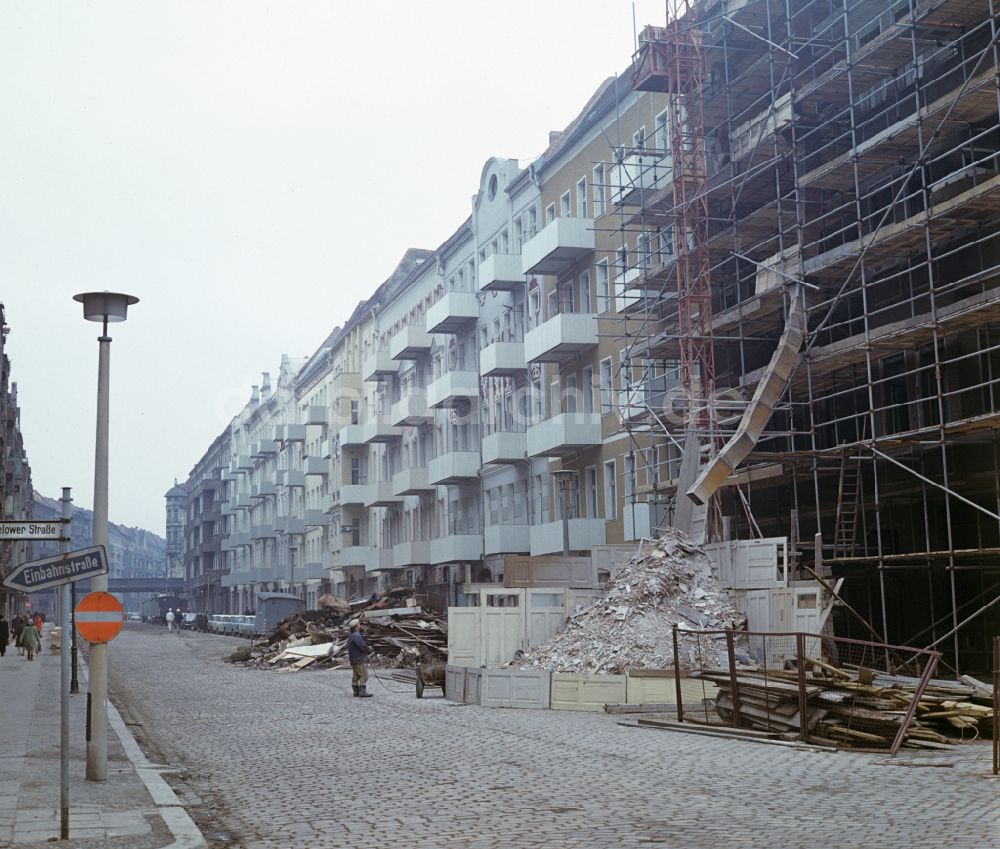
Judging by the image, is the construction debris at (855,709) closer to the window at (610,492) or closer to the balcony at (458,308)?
the window at (610,492)

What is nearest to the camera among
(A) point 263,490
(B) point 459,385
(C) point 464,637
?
(C) point 464,637

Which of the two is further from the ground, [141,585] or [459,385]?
[459,385]

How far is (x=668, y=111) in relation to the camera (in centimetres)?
3688

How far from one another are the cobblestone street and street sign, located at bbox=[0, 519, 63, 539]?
2885mm

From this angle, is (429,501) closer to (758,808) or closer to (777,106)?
(777,106)

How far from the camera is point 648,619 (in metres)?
27.2

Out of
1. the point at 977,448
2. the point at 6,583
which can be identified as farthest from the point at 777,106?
the point at 6,583

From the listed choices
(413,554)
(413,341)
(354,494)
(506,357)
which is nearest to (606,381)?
(506,357)

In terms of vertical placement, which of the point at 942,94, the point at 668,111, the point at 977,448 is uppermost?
the point at 668,111

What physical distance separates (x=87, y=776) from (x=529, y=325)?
37733 mm

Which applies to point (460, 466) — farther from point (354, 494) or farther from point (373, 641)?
point (354, 494)

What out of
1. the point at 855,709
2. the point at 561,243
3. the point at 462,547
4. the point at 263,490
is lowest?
the point at 855,709

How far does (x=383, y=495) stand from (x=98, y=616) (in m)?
56.5

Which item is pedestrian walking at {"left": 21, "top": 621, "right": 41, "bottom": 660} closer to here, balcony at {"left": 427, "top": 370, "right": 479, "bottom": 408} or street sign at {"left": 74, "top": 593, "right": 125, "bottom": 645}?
balcony at {"left": 427, "top": 370, "right": 479, "bottom": 408}
